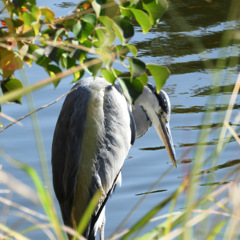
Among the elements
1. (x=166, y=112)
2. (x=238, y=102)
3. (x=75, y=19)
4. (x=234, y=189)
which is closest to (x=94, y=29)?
(x=75, y=19)

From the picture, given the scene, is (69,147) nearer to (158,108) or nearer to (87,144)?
(87,144)

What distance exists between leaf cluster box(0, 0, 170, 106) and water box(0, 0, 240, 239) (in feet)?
3.46

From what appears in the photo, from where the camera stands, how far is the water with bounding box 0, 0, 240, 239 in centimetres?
417

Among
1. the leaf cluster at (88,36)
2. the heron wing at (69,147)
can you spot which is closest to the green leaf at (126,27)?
the leaf cluster at (88,36)

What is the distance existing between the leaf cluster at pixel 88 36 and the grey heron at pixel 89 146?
0.97 metres

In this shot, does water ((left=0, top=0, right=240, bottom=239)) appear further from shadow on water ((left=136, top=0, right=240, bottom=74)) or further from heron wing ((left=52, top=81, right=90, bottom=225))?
heron wing ((left=52, top=81, right=90, bottom=225))

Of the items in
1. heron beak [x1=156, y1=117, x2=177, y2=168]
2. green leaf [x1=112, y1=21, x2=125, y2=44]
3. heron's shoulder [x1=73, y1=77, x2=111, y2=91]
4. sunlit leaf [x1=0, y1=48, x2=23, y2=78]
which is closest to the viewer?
green leaf [x1=112, y1=21, x2=125, y2=44]

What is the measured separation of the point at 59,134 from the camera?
3.29 metres

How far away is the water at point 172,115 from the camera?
13.7ft

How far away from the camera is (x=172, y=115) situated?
205 inches

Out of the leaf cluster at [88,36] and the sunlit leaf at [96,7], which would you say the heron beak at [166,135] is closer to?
the leaf cluster at [88,36]

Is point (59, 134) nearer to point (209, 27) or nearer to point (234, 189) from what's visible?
point (234, 189)

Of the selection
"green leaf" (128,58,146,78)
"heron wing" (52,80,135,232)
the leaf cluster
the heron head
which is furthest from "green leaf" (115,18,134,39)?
the heron head

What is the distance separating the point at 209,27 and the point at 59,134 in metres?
3.87
